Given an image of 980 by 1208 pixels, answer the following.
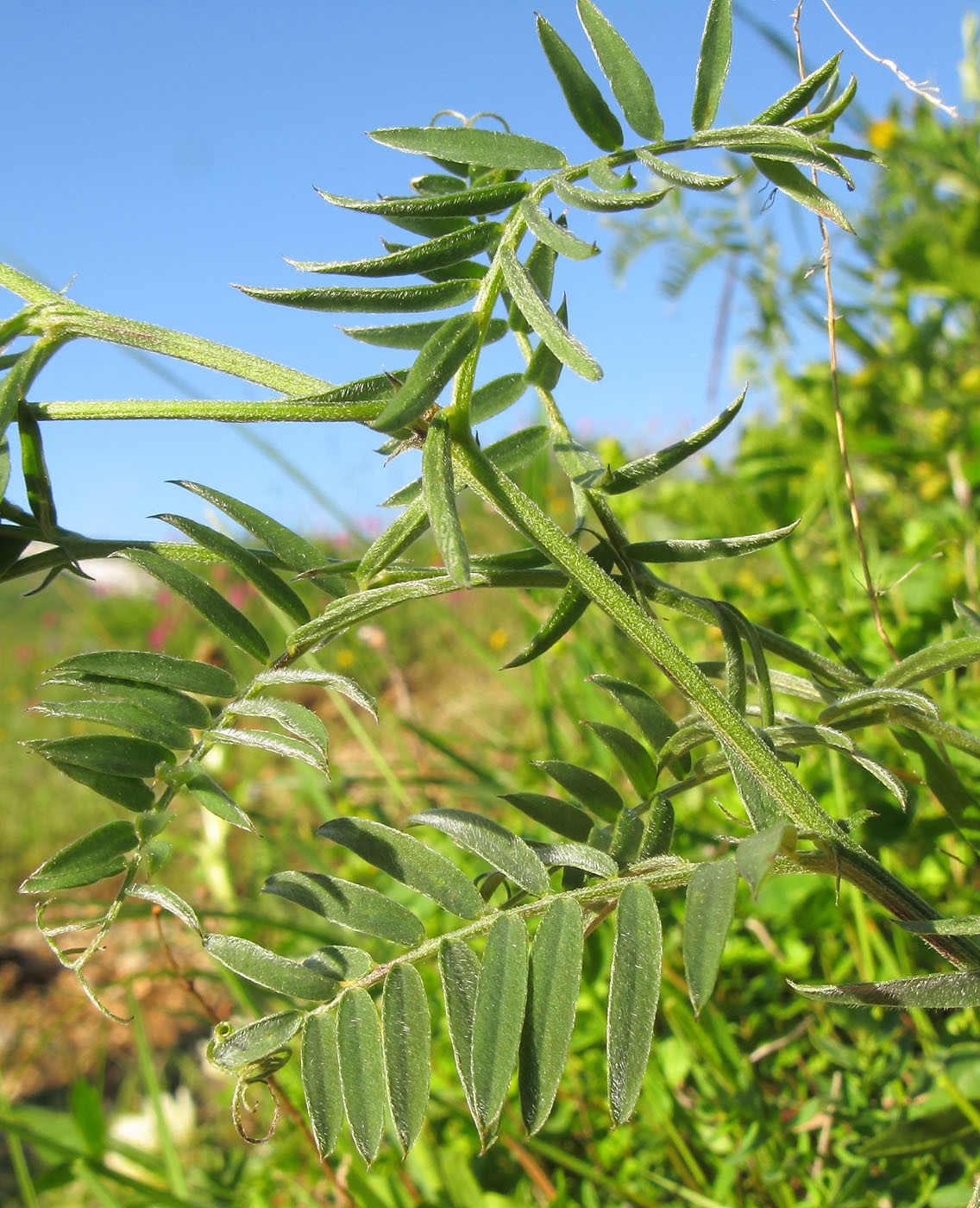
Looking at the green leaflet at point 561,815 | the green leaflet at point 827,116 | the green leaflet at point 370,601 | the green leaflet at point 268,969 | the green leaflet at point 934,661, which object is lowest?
the green leaflet at point 934,661

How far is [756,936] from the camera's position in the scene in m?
1.30

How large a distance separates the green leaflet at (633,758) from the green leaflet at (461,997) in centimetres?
15

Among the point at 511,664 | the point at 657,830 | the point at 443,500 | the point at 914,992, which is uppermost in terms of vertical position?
the point at 443,500

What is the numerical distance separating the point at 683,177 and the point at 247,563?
0.33m

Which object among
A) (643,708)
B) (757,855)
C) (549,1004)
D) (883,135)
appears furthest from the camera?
(883,135)

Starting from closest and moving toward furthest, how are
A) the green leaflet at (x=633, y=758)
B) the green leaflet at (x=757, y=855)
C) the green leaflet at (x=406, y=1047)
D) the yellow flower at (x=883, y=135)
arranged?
the green leaflet at (x=757, y=855)
the green leaflet at (x=406, y=1047)
the green leaflet at (x=633, y=758)
the yellow flower at (x=883, y=135)

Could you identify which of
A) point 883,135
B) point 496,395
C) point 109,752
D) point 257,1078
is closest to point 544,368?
point 496,395

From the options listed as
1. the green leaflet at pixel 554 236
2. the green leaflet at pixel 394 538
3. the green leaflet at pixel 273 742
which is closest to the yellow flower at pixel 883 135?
the green leaflet at pixel 554 236

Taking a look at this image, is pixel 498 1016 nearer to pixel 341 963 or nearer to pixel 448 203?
pixel 341 963

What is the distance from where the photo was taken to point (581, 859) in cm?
56

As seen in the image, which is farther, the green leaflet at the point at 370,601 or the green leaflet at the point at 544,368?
the green leaflet at the point at 544,368

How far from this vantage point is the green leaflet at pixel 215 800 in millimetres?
502

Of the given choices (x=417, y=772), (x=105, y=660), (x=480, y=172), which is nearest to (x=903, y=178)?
(x=417, y=772)

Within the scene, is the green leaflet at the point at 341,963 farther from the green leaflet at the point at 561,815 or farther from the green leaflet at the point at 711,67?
the green leaflet at the point at 711,67
